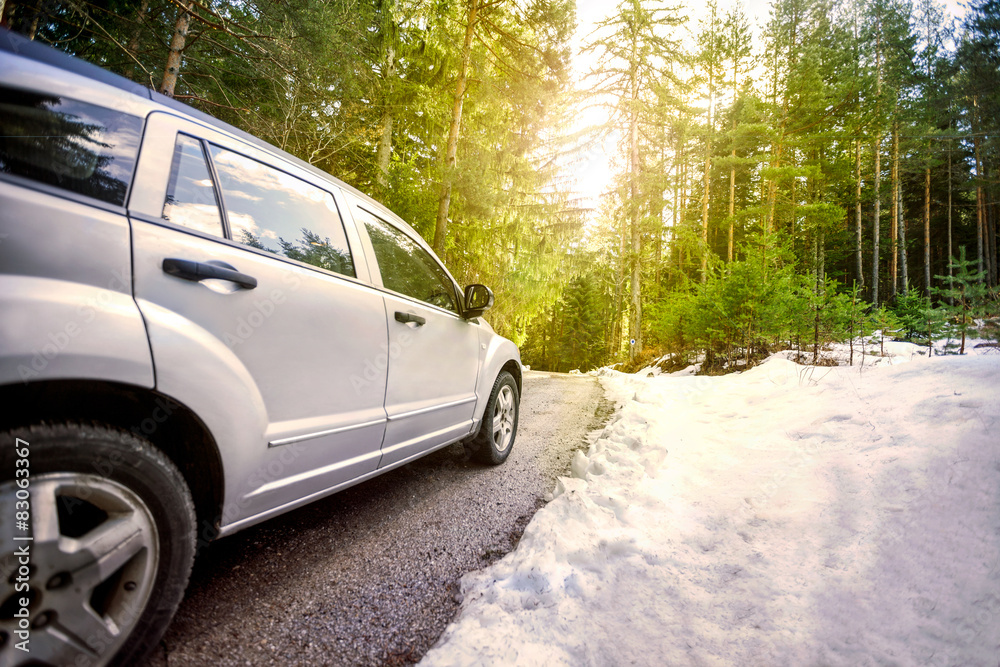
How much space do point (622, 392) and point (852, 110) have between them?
22.3 m

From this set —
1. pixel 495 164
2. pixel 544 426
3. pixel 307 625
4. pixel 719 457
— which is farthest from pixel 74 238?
pixel 495 164

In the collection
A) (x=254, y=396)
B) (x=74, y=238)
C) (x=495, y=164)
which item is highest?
(x=495, y=164)

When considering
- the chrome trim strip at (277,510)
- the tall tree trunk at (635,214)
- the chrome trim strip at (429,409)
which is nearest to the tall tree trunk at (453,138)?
the chrome trim strip at (429,409)

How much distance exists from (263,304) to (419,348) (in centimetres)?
99

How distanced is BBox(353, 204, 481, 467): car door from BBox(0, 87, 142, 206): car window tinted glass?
1.06 m

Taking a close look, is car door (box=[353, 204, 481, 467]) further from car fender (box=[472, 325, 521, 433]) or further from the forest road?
the forest road

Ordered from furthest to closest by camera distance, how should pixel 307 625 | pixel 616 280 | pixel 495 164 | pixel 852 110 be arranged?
pixel 616 280 → pixel 852 110 → pixel 495 164 → pixel 307 625

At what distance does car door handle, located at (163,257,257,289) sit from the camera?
1268 millimetres

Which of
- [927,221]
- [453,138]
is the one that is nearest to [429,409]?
[453,138]

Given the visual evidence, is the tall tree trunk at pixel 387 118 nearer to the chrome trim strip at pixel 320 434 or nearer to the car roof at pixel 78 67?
the car roof at pixel 78 67

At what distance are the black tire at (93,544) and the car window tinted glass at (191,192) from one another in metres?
0.72

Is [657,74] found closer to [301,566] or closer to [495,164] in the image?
[495,164]

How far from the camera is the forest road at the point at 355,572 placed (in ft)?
4.64

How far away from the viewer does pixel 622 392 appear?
22.3 feet
